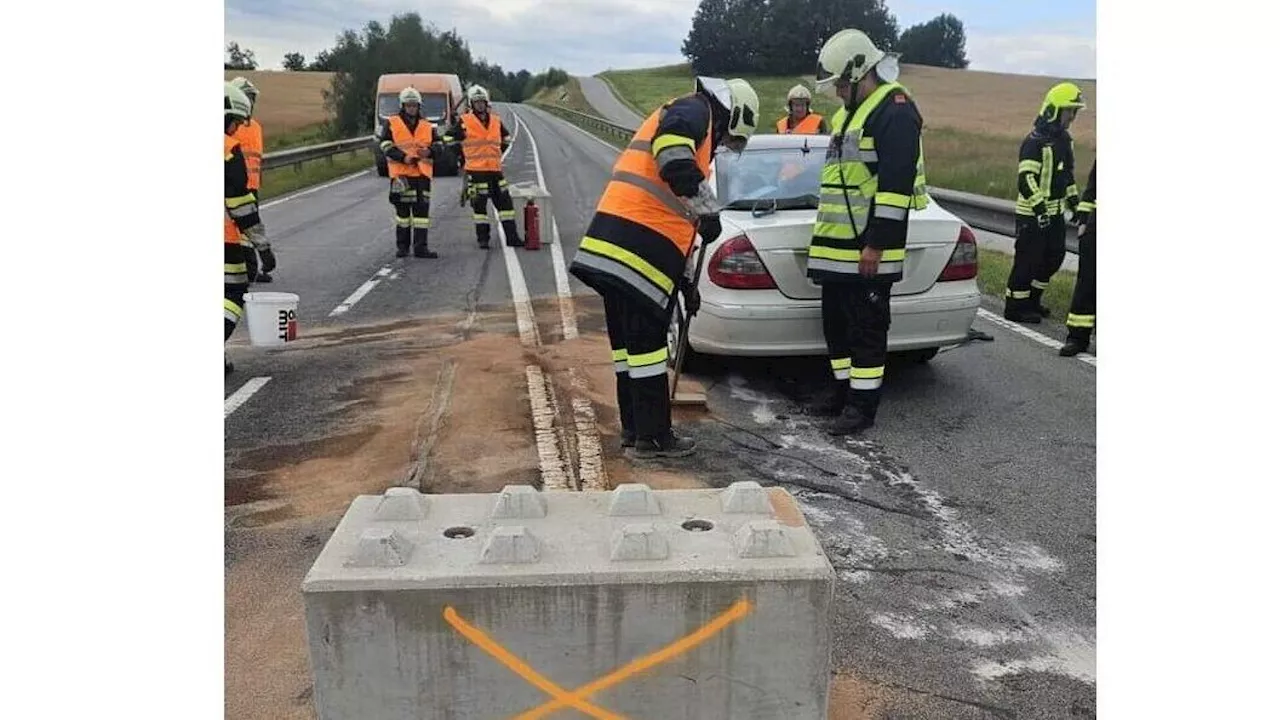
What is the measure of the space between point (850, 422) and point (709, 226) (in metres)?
1.39

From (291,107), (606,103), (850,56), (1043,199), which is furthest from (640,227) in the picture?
(606,103)

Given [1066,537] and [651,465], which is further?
[651,465]

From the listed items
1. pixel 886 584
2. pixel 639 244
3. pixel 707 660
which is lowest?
pixel 886 584

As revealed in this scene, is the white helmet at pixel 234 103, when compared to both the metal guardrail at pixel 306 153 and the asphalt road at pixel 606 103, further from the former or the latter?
the asphalt road at pixel 606 103

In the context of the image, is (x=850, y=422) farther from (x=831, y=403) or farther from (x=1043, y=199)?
(x=1043, y=199)

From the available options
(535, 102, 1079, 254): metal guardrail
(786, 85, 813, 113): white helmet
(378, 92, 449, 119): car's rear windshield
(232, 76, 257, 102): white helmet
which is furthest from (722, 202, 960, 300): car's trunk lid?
(378, 92, 449, 119): car's rear windshield

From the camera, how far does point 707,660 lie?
2232 millimetres

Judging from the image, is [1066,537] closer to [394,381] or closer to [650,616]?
[650,616]

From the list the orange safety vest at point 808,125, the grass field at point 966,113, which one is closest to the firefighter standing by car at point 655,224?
the grass field at point 966,113

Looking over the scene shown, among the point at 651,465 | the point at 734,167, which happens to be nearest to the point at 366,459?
the point at 651,465

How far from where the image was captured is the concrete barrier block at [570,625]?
2162mm

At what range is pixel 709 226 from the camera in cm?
441

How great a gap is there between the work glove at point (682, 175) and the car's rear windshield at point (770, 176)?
1619 mm

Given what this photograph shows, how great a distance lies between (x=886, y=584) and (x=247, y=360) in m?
4.76
